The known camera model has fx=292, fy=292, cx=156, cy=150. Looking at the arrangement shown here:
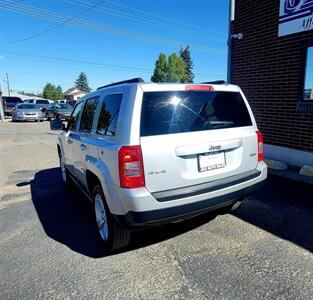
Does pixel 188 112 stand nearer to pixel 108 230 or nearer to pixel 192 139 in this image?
pixel 192 139

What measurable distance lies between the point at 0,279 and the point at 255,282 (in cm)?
247

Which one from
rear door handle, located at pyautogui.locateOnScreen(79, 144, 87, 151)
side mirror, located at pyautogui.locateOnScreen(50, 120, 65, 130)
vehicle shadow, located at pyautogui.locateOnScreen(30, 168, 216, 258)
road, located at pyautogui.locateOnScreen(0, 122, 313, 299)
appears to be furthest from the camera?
side mirror, located at pyautogui.locateOnScreen(50, 120, 65, 130)

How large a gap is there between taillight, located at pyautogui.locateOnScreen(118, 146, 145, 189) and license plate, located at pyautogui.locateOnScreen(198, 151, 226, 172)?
2.14 feet

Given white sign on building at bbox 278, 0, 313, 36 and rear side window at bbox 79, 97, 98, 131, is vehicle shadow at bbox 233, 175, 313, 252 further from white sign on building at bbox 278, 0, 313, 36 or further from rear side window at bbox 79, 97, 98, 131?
white sign on building at bbox 278, 0, 313, 36

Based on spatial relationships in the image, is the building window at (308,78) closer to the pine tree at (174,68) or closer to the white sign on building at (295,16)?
the white sign on building at (295,16)

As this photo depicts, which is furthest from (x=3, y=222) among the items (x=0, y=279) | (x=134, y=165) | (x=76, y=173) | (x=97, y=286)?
(x=134, y=165)

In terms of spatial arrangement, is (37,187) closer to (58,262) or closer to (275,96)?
(58,262)

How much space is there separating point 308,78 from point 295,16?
4.51 ft

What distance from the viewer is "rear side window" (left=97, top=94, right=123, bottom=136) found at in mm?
3076

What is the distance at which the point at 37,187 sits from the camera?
19.9ft

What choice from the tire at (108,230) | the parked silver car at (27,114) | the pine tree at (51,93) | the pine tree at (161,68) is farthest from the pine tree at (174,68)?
the tire at (108,230)

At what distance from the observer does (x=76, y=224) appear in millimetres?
4148

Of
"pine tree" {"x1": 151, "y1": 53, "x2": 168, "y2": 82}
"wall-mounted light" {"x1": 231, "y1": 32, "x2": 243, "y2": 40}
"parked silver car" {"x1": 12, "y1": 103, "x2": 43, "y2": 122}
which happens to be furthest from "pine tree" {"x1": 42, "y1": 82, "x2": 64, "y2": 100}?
"wall-mounted light" {"x1": 231, "y1": 32, "x2": 243, "y2": 40}

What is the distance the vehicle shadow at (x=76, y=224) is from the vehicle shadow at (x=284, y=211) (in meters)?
0.66
